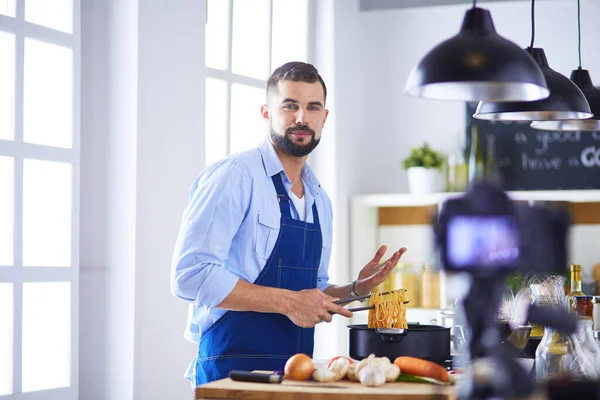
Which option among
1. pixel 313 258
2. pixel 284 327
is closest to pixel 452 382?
pixel 284 327

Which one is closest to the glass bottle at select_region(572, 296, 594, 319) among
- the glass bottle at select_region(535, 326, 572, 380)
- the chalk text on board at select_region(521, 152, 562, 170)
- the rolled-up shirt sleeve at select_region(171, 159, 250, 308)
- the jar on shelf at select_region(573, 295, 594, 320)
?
the jar on shelf at select_region(573, 295, 594, 320)

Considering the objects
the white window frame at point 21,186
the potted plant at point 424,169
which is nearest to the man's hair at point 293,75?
the white window frame at point 21,186

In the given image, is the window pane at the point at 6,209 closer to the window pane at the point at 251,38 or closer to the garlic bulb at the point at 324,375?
the garlic bulb at the point at 324,375

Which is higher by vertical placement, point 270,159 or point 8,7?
point 8,7

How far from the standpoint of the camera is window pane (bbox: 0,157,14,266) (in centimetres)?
286

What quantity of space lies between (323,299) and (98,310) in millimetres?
1186

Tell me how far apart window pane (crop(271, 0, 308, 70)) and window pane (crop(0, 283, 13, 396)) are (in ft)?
7.15

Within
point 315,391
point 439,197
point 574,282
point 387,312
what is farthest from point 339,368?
point 439,197

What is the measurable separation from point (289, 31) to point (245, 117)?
690 millimetres

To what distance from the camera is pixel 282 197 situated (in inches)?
108

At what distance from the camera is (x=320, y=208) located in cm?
297

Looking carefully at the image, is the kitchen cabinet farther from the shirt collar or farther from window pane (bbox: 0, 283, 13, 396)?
window pane (bbox: 0, 283, 13, 396)

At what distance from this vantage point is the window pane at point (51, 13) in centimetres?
301

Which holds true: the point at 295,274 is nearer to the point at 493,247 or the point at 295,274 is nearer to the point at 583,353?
the point at 583,353
